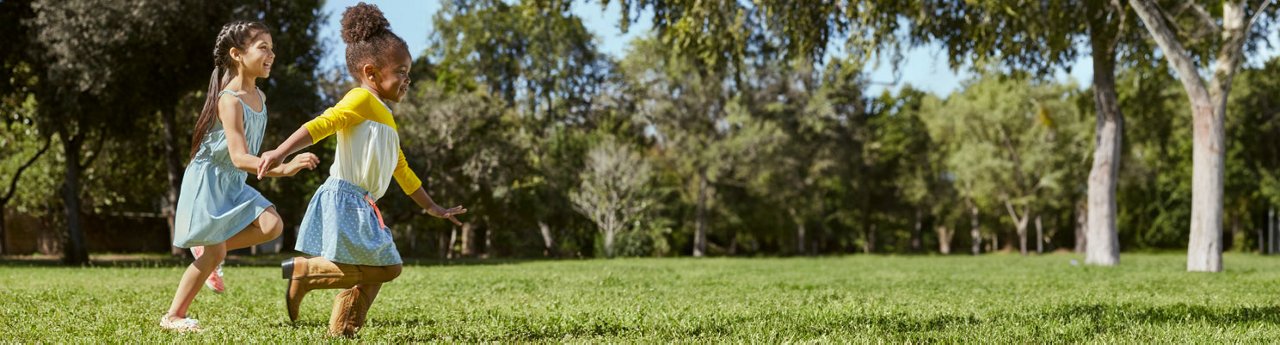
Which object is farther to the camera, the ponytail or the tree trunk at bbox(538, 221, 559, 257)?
the tree trunk at bbox(538, 221, 559, 257)

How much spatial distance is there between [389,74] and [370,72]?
99 mm

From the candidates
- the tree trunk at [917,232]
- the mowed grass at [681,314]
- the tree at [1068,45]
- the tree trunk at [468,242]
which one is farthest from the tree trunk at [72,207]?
the tree trunk at [917,232]

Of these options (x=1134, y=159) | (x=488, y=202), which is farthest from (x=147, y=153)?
(x=1134, y=159)

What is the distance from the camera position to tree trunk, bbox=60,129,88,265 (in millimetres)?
23406

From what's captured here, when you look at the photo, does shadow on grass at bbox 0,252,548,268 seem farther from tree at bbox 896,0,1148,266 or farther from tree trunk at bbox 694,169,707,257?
tree trunk at bbox 694,169,707,257

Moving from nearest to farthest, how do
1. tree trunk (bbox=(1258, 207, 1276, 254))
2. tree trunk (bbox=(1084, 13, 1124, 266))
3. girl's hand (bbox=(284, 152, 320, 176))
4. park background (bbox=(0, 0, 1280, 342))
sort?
1. girl's hand (bbox=(284, 152, 320, 176))
2. park background (bbox=(0, 0, 1280, 342))
3. tree trunk (bbox=(1084, 13, 1124, 266))
4. tree trunk (bbox=(1258, 207, 1276, 254))

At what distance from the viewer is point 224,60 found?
580cm

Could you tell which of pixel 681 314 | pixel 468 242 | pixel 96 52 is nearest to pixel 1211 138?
pixel 681 314

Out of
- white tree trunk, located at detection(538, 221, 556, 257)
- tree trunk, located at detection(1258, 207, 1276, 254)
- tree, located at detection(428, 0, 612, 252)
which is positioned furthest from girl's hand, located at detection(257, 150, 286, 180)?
tree trunk, located at detection(1258, 207, 1276, 254)

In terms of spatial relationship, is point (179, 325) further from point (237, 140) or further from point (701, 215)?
point (701, 215)

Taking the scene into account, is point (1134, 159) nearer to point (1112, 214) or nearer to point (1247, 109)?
point (1247, 109)

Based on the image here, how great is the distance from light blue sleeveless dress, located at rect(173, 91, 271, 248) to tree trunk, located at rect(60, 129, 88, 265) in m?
20.5

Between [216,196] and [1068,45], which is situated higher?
[1068,45]

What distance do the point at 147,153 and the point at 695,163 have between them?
21342 mm
